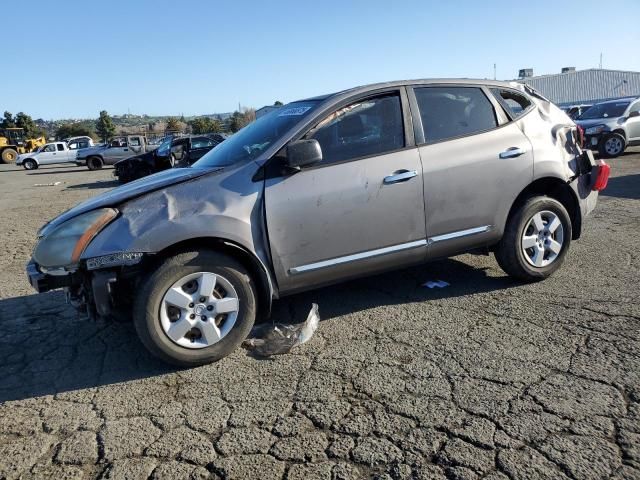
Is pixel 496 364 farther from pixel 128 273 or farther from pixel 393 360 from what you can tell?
pixel 128 273

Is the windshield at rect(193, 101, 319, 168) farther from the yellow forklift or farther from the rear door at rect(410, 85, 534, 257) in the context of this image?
the yellow forklift

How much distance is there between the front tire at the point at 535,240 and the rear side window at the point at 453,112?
819mm

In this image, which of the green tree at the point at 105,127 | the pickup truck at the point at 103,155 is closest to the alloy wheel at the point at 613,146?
the pickup truck at the point at 103,155

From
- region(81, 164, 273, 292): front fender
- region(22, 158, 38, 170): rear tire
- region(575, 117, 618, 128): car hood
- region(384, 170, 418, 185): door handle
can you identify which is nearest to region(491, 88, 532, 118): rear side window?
region(384, 170, 418, 185): door handle

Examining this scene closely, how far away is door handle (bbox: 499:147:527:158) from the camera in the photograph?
4.20m

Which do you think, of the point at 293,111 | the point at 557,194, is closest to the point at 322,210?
the point at 293,111

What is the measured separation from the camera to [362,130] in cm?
389

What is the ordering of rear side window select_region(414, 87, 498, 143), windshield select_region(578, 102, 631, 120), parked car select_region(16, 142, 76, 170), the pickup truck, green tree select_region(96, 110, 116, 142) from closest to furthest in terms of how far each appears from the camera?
rear side window select_region(414, 87, 498, 143)
windshield select_region(578, 102, 631, 120)
the pickup truck
parked car select_region(16, 142, 76, 170)
green tree select_region(96, 110, 116, 142)

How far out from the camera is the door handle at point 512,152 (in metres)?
4.20

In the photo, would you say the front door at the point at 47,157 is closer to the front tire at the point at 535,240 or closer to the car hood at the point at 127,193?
the car hood at the point at 127,193

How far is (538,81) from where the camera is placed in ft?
184

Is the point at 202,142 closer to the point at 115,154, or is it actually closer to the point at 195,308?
the point at 115,154

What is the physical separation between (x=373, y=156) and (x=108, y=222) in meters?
1.93

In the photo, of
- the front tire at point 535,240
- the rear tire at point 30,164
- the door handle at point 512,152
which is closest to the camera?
the door handle at point 512,152
